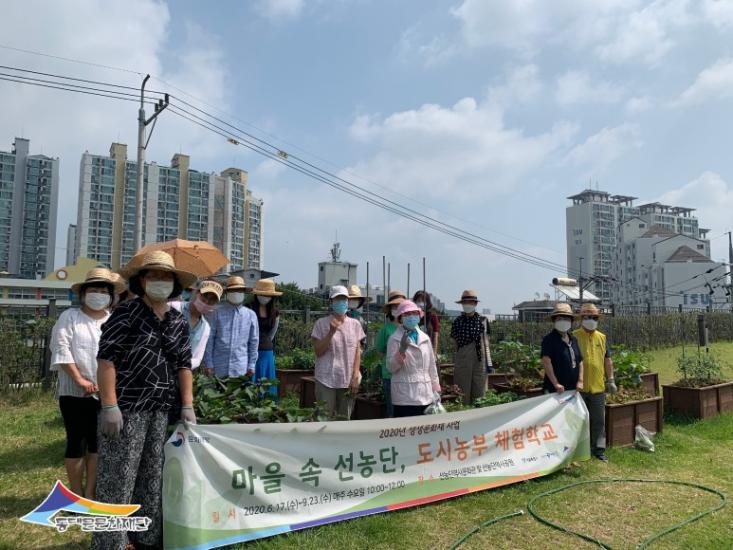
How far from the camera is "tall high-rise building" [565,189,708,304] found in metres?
99.9

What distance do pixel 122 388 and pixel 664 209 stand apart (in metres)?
126

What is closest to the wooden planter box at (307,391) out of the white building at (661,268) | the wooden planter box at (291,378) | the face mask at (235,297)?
the wooden planter box at (291,378)

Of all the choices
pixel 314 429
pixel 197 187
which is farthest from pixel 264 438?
pixel 197 187

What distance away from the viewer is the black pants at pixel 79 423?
3490 millimetres

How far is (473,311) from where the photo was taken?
6.21m

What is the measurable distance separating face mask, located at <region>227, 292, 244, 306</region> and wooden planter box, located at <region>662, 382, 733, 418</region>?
644 centimetres

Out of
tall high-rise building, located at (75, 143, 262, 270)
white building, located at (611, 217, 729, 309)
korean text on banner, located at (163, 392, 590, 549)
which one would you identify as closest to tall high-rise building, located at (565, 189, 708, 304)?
white building, located at (611, 217, 729, 309)

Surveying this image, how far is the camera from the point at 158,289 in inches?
115

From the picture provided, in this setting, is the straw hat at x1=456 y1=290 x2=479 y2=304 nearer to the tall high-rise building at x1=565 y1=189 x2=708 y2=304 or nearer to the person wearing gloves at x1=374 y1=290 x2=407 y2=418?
the person wearing gloves at x1=374 y1=290 x2=407 y2=418

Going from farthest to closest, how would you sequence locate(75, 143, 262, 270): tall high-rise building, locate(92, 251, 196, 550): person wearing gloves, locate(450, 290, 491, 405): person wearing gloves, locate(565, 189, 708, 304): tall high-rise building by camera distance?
locate(565, 189, 708, 304): tall high-rise building → locate(75, 143, 262, 270): tall high-rise building → locate(450, 290, 491, 405): person wearing gloves → locate(92, 251, 196, 550): person wearing gloves

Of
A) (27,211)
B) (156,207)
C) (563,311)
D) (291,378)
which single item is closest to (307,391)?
(291,378)

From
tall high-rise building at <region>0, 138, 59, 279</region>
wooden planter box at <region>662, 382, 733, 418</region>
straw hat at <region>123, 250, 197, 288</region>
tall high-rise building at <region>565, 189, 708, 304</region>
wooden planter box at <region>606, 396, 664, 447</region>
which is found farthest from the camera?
tall high-rise building at <region>565, 189, 708, 304</region>

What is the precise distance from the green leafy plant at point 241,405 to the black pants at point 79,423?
2.31ft

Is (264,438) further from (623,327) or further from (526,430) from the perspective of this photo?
(623,327)
